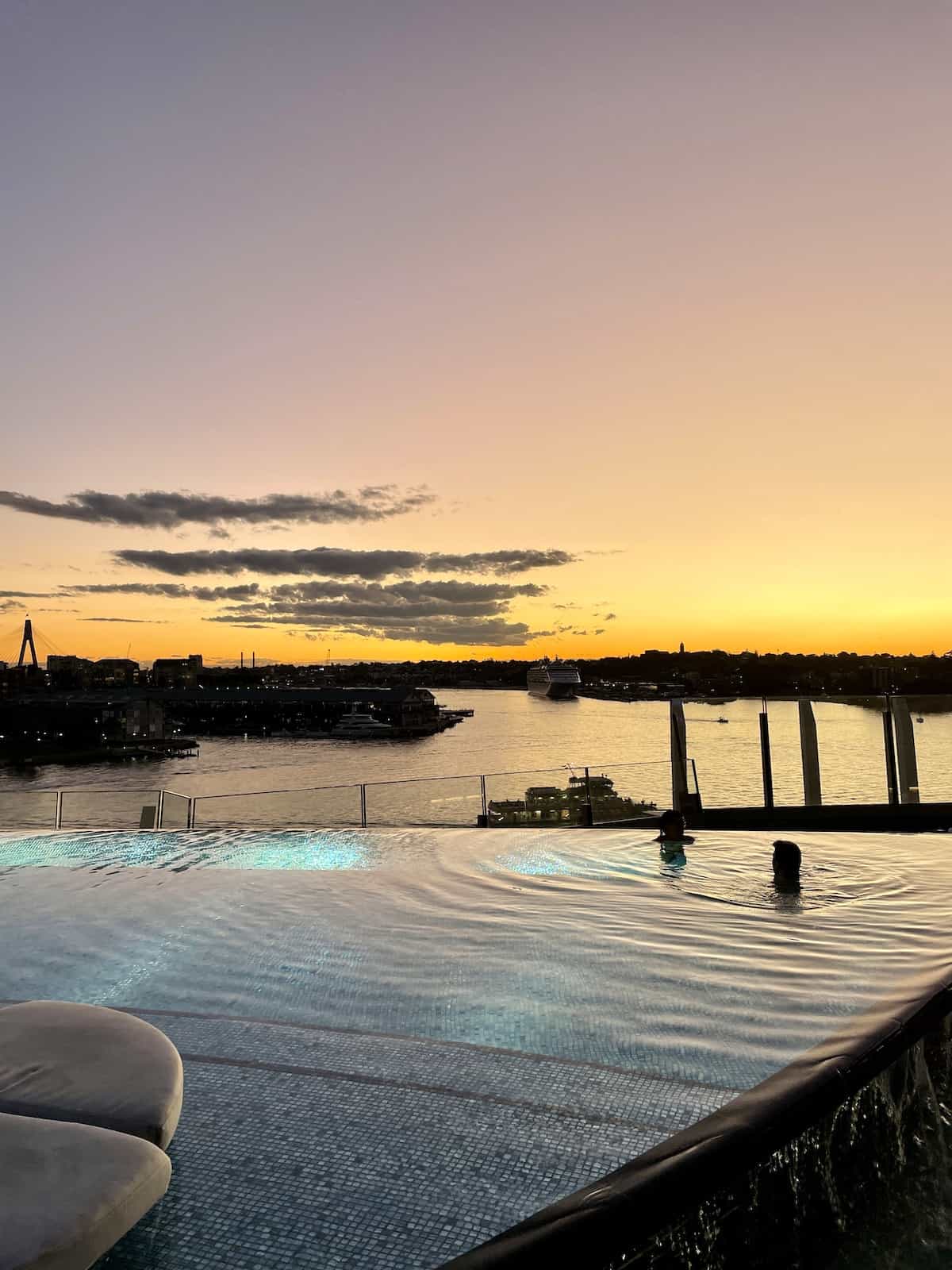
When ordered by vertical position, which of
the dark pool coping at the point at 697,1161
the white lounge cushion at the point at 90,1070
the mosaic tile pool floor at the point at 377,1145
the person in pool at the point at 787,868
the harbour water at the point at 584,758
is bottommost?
the harbour water at the point at 584,758

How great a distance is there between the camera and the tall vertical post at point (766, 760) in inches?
430

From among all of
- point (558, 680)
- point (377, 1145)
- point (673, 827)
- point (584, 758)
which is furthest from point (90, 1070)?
point (558, 680)

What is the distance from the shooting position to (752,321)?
1018 centimetres

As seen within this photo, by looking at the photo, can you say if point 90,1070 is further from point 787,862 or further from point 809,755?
point 809,755

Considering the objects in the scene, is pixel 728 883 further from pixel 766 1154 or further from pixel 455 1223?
pixel 455 1223

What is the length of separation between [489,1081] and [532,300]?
9998 mm

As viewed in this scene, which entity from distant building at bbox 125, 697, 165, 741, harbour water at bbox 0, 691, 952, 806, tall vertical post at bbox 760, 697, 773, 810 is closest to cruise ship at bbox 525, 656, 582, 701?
harbour water at bbox 0, 691, 952, 806

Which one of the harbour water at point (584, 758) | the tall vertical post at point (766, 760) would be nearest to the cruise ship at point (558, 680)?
the harbour water at point (584, 758)

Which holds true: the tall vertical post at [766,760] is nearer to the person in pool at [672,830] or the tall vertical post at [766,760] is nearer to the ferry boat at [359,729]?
the person in pool at [672,830]

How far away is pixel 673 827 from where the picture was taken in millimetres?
6297

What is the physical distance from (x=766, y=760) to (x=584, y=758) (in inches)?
1372

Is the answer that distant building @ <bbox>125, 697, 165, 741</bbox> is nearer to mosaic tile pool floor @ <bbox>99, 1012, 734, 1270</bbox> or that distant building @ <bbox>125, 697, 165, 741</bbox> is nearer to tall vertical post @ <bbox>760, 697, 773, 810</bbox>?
tall vertical post @ <bbox>760, 697, 773, 810</bbox>

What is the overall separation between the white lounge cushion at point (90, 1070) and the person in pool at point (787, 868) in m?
4.00

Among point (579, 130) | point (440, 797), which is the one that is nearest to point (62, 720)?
point (440, 797)
